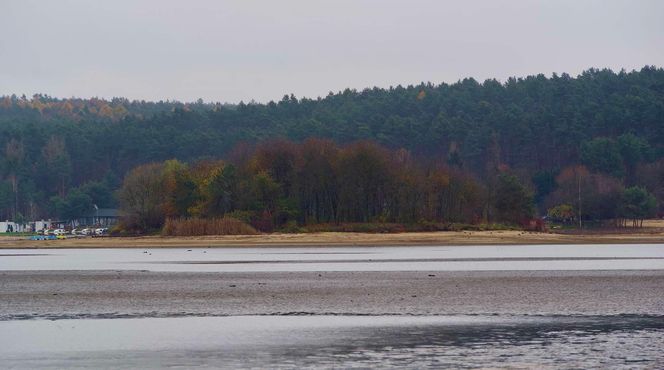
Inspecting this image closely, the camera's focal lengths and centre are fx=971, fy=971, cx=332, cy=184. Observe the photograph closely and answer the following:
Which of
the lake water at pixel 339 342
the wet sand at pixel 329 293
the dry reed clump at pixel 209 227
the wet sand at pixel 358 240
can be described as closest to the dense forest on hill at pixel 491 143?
the wet sand at pixel 358 240

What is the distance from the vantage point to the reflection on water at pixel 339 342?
21.3 metres

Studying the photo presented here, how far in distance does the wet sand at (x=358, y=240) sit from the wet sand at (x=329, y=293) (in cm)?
3522

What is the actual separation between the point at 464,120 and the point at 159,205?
9366cm

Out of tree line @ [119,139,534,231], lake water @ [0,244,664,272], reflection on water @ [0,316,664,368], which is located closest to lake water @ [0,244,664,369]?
reflection on water @ [0,316,664,368]

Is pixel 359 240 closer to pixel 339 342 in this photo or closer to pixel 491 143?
pixel 339 342

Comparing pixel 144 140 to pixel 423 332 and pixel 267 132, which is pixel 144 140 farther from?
pixel 423 332

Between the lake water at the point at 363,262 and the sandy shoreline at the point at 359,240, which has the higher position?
the sandy shoreline at the point at 359,240

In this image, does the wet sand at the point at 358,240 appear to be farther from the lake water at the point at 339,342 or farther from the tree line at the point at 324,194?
the lake water at the point at 339,342

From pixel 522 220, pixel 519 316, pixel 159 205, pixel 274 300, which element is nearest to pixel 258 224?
pixel 159 205

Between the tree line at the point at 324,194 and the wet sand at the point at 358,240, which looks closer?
the wet sand at the point at 358,240

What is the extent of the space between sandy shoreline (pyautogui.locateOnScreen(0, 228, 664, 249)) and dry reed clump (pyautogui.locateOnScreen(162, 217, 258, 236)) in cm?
167

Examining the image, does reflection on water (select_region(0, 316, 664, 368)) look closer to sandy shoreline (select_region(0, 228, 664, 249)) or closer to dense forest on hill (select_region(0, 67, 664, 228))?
sandy shoreline (select_region(0, 228, 664, 249))

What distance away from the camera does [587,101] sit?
179 meters

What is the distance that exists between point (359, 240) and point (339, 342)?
59202 millimetres
